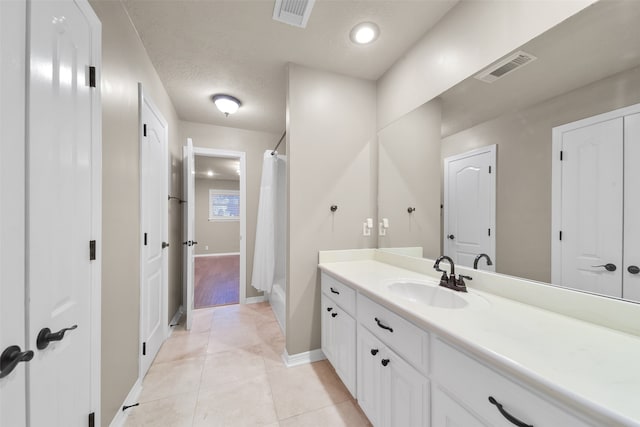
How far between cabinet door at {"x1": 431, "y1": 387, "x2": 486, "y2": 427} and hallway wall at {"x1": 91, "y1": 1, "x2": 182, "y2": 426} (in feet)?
5.37

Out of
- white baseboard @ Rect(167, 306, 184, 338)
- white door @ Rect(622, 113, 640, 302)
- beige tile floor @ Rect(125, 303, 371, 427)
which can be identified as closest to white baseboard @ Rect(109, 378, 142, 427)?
beige tile floor @ Rect(125, 303, 371, 427)

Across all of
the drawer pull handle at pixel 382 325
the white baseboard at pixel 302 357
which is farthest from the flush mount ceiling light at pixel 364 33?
the white baseboard at pixel 302 357

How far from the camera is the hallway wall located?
1.27 m

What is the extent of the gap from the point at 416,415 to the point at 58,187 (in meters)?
1.66

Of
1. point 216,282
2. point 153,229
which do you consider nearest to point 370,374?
point 153,229

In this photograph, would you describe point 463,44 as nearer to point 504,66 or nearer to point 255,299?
point 504,66

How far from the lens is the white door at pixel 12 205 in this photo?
0.64 meters

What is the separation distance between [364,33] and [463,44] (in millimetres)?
666

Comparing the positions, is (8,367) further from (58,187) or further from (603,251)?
(603,251)

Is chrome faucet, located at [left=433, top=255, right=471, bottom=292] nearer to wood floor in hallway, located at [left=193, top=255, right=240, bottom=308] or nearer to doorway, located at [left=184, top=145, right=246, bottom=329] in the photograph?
doorway, located at [left=184, top=145, right=246, bottom=329]

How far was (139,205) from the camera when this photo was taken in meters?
1.70

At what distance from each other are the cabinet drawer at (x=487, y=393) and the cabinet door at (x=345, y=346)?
0.68 m

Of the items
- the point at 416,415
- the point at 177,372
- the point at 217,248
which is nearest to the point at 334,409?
the point at 416,415

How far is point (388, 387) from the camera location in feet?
3.71
